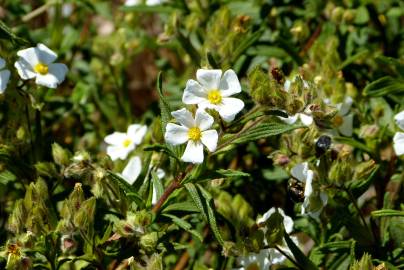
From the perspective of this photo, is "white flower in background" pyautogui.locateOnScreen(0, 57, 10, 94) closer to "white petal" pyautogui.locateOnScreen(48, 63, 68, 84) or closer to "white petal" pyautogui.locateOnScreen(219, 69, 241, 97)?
"white petal" pyautogui.locateOnScreen(48, 63, 68, 84)

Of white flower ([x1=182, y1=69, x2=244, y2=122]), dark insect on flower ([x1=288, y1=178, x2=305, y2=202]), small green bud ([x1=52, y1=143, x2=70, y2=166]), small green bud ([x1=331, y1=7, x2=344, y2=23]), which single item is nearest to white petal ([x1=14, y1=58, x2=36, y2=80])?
small green bud ([x1=52, y1=143, x2=70, y2=166])

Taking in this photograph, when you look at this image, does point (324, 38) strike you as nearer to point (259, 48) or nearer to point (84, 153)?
point (259, 48)

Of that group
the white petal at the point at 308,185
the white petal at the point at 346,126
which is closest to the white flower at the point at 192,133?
the white petal at the point at 308,185

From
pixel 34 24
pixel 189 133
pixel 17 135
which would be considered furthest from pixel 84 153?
pixel 34 24

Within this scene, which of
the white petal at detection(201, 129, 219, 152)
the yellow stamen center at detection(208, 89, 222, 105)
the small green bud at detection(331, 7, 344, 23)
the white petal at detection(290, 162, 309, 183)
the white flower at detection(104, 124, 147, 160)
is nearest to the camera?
the white petal at detection(201, 129, 219, 152)

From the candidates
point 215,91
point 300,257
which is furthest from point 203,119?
point 300,257

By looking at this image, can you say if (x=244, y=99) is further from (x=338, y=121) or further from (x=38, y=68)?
(x=38, y=68)
